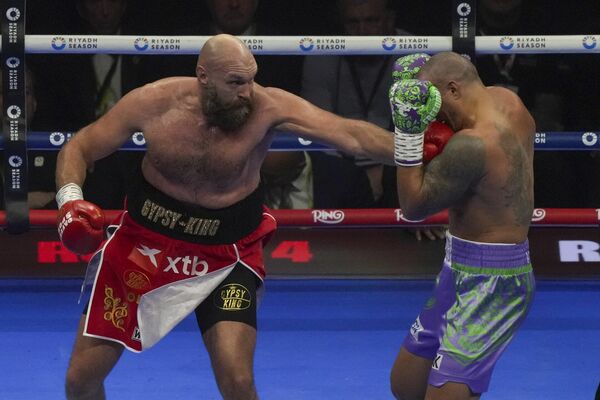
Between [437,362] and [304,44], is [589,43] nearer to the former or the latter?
[304,44]

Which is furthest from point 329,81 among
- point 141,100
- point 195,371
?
point 141,100

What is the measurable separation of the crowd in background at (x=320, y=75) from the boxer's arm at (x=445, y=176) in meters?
2.59

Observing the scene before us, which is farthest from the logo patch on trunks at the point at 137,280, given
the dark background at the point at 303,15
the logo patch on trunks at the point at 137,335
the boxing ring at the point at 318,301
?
the dark background at the point at 303,15

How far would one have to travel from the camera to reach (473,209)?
3430 millimetres

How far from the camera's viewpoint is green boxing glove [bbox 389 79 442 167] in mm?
3266

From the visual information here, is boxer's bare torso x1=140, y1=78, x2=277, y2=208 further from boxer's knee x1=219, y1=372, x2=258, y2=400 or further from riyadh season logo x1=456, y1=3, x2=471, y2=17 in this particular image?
riyadh season logo x1=456, y1=3, x2=471, y2=17

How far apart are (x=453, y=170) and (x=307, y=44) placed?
195 cm

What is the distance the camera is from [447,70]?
3432 millimetres

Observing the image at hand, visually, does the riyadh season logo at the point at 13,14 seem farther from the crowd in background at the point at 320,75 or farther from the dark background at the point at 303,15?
the dark background at the point at 303,15

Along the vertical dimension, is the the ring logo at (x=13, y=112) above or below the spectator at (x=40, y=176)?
above

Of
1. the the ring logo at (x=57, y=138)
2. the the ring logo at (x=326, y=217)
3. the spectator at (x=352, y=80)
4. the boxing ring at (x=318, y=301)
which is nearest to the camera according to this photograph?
the boxing ring at (x=318, y=301)

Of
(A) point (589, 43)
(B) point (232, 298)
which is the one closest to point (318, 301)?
(A) point (589, 43)

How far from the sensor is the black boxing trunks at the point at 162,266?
365 centimetres

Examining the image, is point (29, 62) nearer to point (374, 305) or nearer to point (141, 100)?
point (374, 305)
